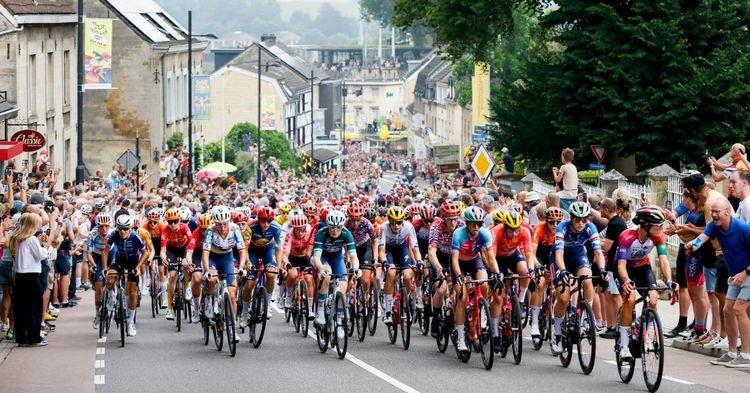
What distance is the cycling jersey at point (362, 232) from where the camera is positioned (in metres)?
20.8

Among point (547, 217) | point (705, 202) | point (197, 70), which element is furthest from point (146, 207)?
point (197, 70)

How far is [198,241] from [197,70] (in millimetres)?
58891

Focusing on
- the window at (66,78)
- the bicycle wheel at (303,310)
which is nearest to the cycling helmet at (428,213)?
the bicycle wheel at (303,310)

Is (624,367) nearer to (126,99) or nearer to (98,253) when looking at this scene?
(98,253)

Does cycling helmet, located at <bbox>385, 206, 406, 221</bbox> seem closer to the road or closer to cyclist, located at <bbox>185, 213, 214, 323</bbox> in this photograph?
the road

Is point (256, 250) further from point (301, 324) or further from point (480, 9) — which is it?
point (480, 9)

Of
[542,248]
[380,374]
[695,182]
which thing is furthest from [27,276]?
[695,182]

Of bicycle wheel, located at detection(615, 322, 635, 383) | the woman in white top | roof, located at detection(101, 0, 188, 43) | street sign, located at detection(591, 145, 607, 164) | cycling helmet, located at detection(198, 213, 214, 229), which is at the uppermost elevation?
roof, located at detection(101, 0, 188, 43)

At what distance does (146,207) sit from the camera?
3080cm

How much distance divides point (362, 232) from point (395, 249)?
49 cm

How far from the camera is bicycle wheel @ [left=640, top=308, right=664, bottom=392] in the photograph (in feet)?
49.3

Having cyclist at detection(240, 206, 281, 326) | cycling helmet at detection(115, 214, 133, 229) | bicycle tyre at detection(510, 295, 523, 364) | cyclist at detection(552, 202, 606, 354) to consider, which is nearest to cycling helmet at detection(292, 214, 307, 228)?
cyclist at detection(240, 206, 281, 326)

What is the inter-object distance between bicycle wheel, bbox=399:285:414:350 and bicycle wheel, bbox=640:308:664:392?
4661 mm

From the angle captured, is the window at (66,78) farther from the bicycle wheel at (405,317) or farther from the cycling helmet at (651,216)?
the cycling helmet at (651,216)
